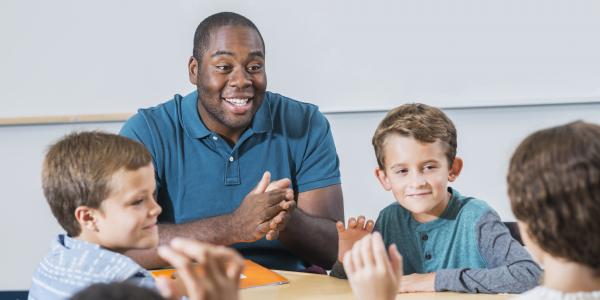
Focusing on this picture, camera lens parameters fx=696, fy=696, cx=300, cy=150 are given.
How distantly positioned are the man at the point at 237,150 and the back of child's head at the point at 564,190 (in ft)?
3.73

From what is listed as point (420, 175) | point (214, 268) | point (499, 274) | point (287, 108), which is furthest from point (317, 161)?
point (214, 268)

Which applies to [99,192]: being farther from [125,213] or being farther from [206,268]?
[206,268]

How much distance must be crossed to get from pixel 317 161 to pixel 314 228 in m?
0.26

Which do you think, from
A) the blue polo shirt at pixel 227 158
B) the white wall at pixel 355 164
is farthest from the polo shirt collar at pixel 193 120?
the white wall at pixel 355 164

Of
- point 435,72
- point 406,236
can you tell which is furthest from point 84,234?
point 435,72

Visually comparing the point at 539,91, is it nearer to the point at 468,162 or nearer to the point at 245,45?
the point at 468,162

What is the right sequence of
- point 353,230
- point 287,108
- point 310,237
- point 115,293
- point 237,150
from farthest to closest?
1. point 287,108
2. point 237,150
3. point 310,237
4. point 353,230
5. point 115,293

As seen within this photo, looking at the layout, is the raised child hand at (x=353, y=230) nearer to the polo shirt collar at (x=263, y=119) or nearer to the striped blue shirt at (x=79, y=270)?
the striped blue shirt at (x=79, y=270)

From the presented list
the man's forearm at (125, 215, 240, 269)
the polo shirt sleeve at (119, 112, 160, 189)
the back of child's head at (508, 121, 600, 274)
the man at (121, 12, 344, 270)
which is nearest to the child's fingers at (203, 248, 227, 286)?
the back of child's head at (508, 121, 600, 274)

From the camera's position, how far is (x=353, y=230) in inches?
69.0

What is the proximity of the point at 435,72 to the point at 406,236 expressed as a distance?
148cm

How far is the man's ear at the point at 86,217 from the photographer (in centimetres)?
145

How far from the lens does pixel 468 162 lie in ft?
10.8

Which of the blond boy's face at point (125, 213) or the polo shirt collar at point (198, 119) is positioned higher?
the polo shirt collar at point (198, 119)
